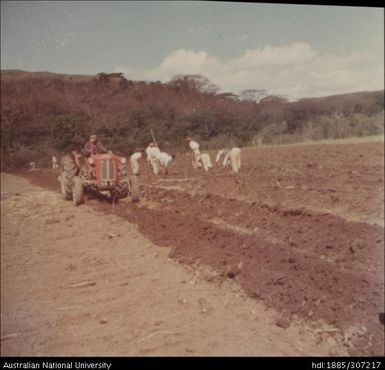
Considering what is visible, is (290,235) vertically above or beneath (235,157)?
beneath

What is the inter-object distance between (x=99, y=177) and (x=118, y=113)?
1780mm

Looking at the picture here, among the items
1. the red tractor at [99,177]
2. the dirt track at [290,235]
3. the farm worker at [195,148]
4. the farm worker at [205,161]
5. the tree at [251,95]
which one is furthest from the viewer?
the farm worker at [205,161]

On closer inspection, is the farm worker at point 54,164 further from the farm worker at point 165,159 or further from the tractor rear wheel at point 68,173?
the tractor rear wheel at point 68,173

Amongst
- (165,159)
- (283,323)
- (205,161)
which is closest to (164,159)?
(165,159)

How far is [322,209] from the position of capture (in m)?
7.50

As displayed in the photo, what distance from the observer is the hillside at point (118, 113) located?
8453mm

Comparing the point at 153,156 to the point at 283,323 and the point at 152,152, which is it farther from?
the point at 283,323

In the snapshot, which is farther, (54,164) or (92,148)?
(54,164)

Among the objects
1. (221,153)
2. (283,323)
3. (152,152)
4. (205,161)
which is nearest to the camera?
(283,323)

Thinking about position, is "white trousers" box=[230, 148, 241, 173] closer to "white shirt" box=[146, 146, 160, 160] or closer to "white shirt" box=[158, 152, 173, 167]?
"white shirt" box=[158, 152, 173, 167]

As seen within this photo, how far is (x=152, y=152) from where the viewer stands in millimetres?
10531

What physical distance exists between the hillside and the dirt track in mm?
1306

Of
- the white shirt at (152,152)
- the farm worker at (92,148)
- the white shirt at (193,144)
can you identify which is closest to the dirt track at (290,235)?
the white shirt at (152,152)
